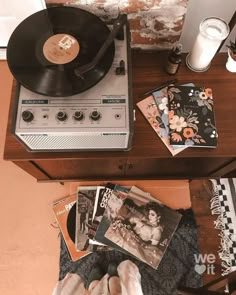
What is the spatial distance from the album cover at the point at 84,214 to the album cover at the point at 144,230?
0.10 meters

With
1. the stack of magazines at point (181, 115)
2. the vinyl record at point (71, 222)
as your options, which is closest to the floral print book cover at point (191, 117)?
the stack of magazines at point (181, 115)

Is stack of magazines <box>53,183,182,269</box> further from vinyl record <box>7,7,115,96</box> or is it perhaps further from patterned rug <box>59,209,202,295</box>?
vinyl record <box>7,7,115,96</box>

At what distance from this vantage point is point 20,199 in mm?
1473

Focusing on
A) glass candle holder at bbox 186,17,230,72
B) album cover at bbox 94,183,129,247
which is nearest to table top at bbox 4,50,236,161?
glass candle holder at bbox 186,17,230,72

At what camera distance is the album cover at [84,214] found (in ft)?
4.52

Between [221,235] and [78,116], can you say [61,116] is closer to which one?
[78,116]

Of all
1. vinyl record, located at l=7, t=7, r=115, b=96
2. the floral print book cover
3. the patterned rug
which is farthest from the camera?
the patterned rug

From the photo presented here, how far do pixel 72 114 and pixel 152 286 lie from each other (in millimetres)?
874

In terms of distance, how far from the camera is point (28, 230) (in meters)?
1.42

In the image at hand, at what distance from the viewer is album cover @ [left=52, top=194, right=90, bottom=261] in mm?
1375

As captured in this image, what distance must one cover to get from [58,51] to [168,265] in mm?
Result: 1002

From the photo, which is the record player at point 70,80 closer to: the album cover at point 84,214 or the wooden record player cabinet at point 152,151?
the wooden record player cabinet at point 152,151

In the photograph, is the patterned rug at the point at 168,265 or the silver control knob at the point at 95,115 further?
the patterned rug at the point at 168,265

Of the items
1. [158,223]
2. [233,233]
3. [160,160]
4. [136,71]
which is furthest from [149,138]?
[233,233]
